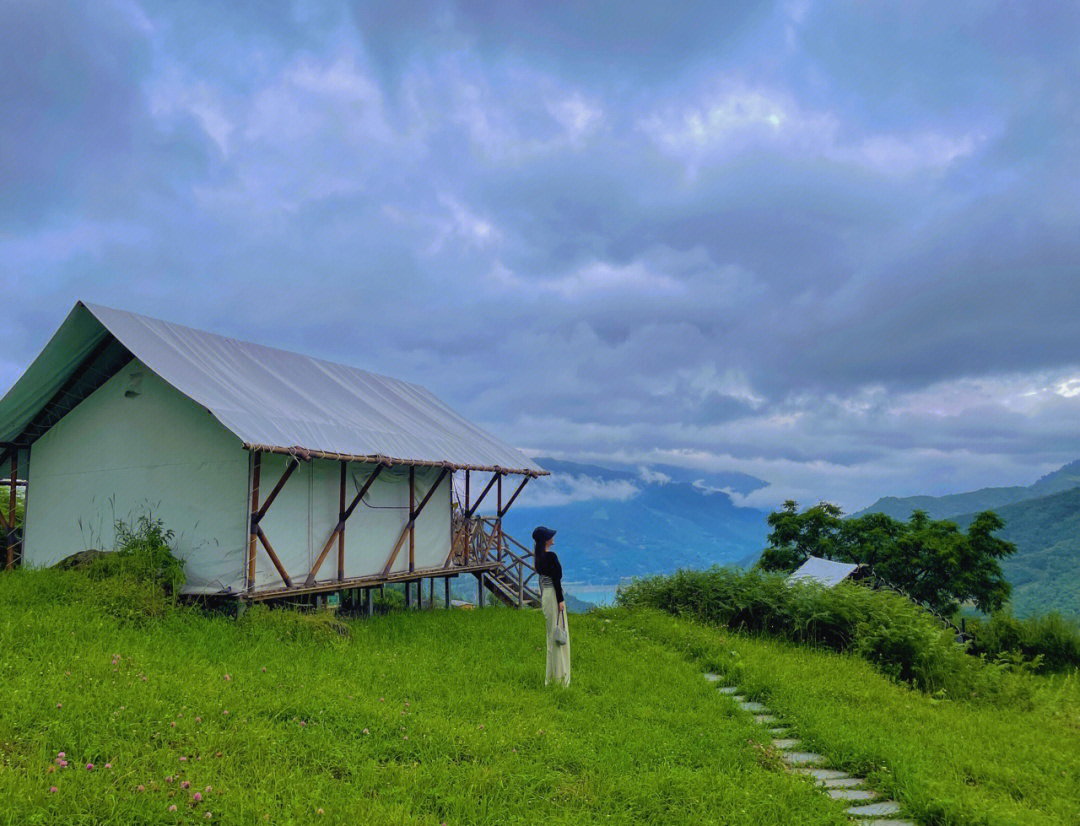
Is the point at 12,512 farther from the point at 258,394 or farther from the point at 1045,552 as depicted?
the point at 1045,552

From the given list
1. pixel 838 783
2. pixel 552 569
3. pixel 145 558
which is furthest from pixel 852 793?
pixel 145 558

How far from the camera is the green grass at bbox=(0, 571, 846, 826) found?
18.1 feet

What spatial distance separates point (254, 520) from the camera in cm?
1342

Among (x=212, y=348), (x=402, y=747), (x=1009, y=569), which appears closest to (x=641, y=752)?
(x=402, y=747)

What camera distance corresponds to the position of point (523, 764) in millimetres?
6668

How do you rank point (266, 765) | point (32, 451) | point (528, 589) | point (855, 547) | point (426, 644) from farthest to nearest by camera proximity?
point (855, 547)
point (528, 589)
point (32, 451)
point (426, 644)
point (266, 765)

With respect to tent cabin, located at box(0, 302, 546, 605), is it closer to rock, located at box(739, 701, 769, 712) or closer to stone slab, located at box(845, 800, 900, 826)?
rock, located at box(739, 701, 769, 712)

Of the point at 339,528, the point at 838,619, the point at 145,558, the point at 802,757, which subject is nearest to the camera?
the point at 802,757

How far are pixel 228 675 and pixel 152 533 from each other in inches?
277

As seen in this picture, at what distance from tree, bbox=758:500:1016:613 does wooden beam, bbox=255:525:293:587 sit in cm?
2520

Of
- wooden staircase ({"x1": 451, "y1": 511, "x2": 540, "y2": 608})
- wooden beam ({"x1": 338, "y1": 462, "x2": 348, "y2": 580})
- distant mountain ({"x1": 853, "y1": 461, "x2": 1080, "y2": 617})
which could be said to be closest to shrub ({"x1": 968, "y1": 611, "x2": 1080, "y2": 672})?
wooden staircase ({"x1": 451, "y1": 511, "x2": 540, "y2": 608})

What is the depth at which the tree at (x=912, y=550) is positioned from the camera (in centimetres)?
3431

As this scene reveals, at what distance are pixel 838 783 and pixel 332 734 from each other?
494 cm

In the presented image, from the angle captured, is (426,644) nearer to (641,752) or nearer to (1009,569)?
(641,752)
